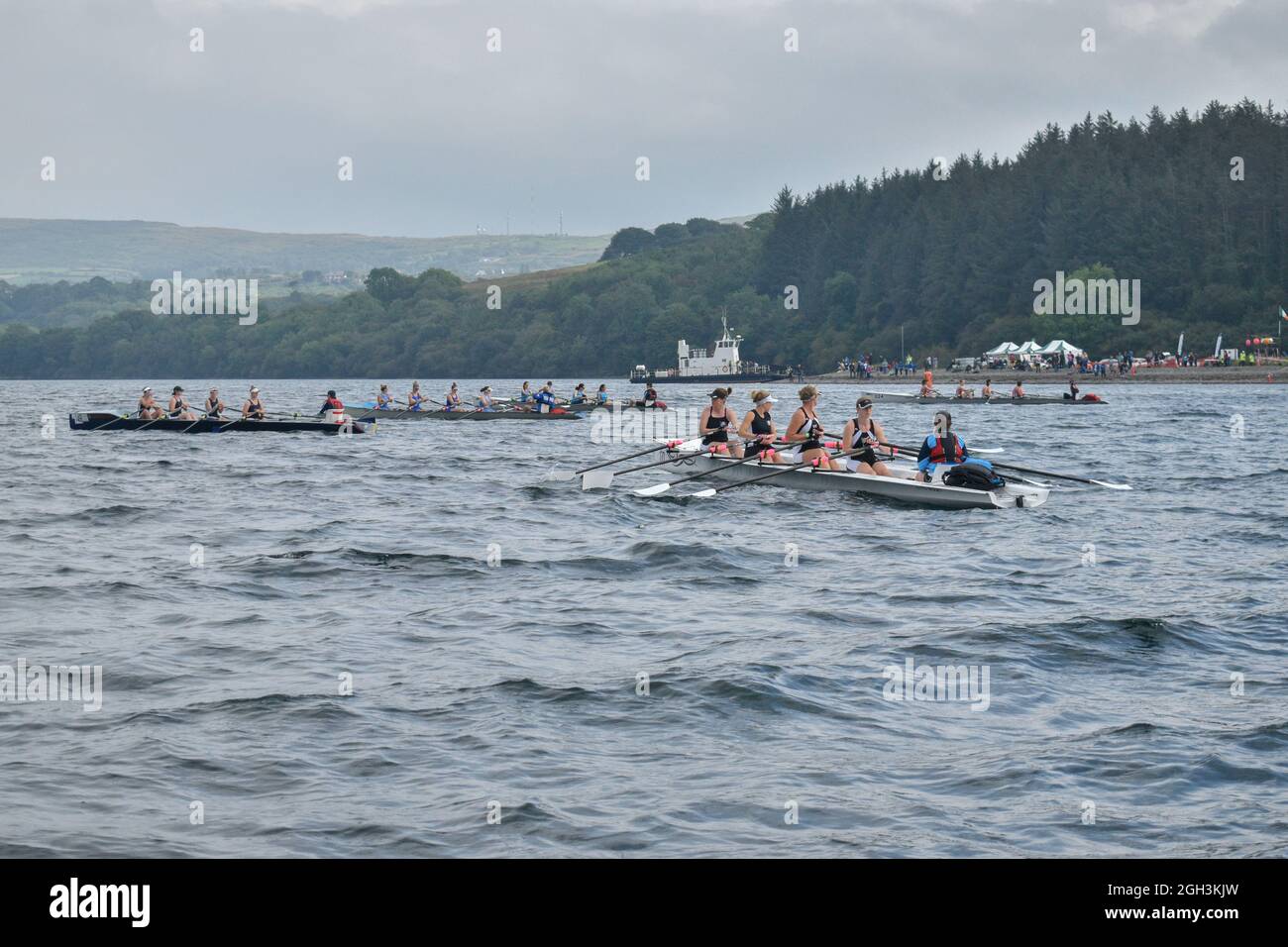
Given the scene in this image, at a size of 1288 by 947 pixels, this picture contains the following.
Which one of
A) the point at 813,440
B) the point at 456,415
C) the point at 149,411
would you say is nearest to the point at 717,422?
the point at 813,440

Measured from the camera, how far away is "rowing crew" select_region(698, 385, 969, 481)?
2547 cm

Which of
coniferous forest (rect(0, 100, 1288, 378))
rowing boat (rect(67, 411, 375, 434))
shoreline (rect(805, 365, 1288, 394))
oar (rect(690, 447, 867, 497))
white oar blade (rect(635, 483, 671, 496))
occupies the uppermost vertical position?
coniferous forest (rect(0, 100, 1288, 378))

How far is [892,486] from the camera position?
25.2m

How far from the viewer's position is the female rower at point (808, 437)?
26516 mm

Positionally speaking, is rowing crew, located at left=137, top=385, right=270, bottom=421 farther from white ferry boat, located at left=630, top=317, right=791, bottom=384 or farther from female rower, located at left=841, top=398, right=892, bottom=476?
white ferry boat, located at left=630, top=317, right=791, bottom=384

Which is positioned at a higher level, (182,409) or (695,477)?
(182,409)

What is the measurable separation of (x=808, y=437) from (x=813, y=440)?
296mm

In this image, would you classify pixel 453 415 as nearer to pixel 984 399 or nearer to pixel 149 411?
pixel 149 411

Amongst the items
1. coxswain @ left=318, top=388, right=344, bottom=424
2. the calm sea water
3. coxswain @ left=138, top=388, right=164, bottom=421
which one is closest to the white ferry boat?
coxswain @ left=318, top=388, right=344, bottom=424

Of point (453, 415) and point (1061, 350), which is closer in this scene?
point (453, 415)

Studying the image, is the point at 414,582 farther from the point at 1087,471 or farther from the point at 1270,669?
the point at 1087,471

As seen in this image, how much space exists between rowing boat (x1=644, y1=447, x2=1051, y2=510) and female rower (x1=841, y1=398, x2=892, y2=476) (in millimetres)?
266

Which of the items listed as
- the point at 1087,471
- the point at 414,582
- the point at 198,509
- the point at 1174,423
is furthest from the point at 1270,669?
the point at 1174,423
